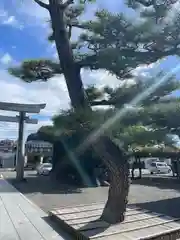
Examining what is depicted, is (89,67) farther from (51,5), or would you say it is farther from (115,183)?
(115,183)

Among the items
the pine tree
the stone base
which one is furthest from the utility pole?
the pine tree

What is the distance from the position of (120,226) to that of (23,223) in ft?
5.69

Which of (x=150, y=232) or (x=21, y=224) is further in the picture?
(x=21, y=224)

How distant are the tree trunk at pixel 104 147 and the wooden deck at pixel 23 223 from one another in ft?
3.21

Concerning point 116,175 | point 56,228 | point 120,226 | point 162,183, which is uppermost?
point 116,175

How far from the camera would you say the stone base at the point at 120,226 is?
3.71 metres

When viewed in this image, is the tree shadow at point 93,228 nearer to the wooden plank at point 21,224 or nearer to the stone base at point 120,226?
the stone base at point 120,226

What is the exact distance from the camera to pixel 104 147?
4.17m

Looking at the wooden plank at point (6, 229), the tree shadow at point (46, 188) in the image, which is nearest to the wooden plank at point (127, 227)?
the wooden plank at point (6, 229)

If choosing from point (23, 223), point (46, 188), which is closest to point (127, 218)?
point (23, 223)

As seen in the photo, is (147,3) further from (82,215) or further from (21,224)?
(21,224)

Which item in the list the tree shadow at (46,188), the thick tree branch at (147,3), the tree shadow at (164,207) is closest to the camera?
the thick tree branch at (147,3)

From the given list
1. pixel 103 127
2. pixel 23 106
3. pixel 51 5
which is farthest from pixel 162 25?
pixel 23 106

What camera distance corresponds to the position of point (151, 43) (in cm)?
368
